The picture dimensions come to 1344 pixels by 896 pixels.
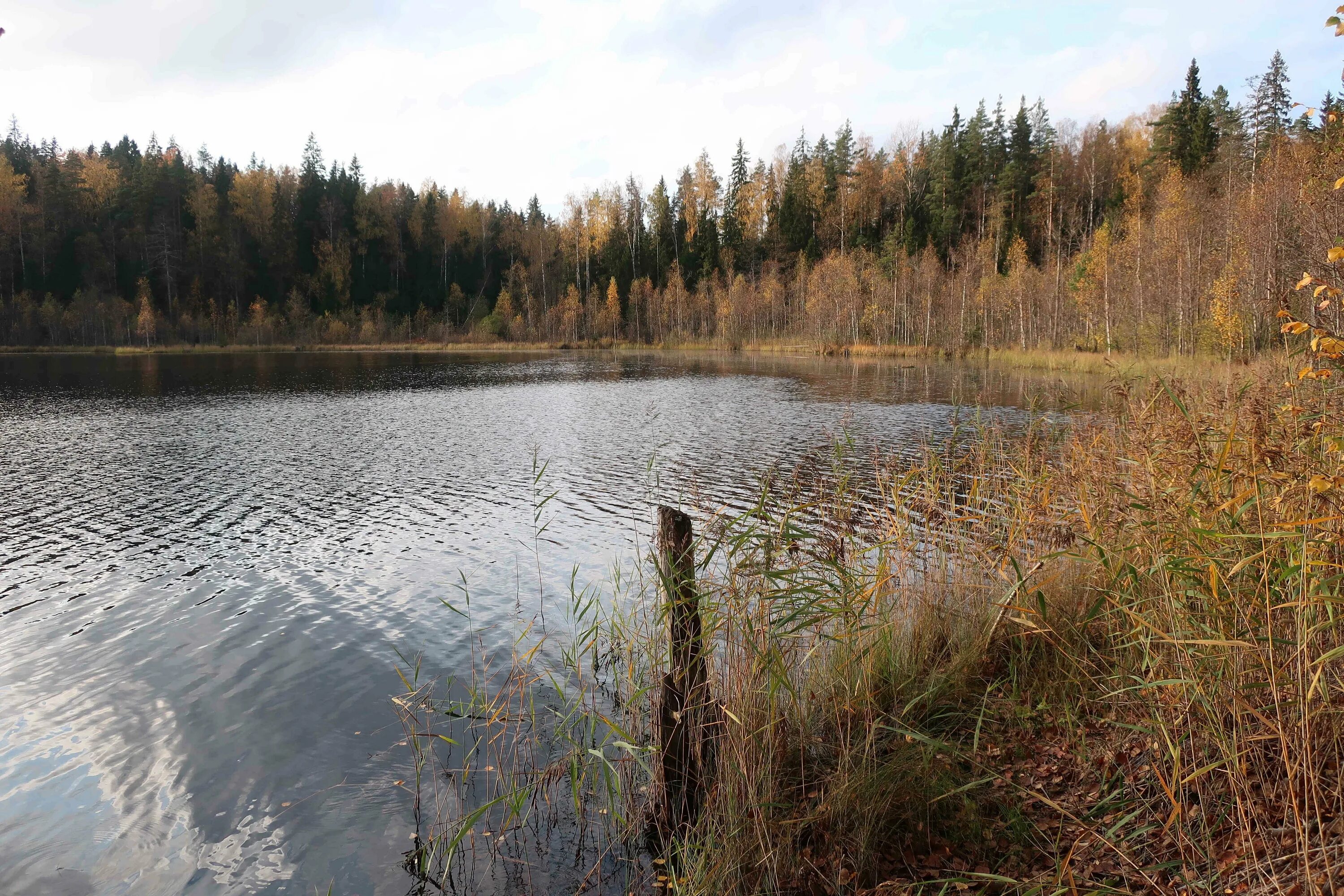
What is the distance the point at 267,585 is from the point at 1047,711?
9496 mm

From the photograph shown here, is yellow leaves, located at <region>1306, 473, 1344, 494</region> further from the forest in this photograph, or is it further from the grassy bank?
the forest

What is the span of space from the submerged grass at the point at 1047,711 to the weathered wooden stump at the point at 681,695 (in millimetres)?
138

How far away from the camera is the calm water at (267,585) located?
16.7ft

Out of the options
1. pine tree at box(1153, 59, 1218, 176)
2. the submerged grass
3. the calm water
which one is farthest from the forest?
the submerged grass

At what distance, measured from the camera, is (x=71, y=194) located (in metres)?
85.1

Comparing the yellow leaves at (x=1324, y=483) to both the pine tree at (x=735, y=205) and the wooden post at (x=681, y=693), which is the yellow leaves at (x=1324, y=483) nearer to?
the wooden post at (x=681, y=693)

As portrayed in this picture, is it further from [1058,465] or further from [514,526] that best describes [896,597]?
[514,526]

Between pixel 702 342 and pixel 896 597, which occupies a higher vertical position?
pixel 702 342

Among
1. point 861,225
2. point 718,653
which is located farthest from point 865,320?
point 718,653

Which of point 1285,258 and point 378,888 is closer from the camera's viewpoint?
point 378,888

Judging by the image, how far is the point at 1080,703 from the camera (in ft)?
14.3

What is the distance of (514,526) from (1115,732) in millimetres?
10075

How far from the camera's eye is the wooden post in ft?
14.2

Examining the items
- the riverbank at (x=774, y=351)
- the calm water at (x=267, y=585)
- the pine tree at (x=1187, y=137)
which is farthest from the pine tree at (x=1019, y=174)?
the calm water at (x=267, y=585)
